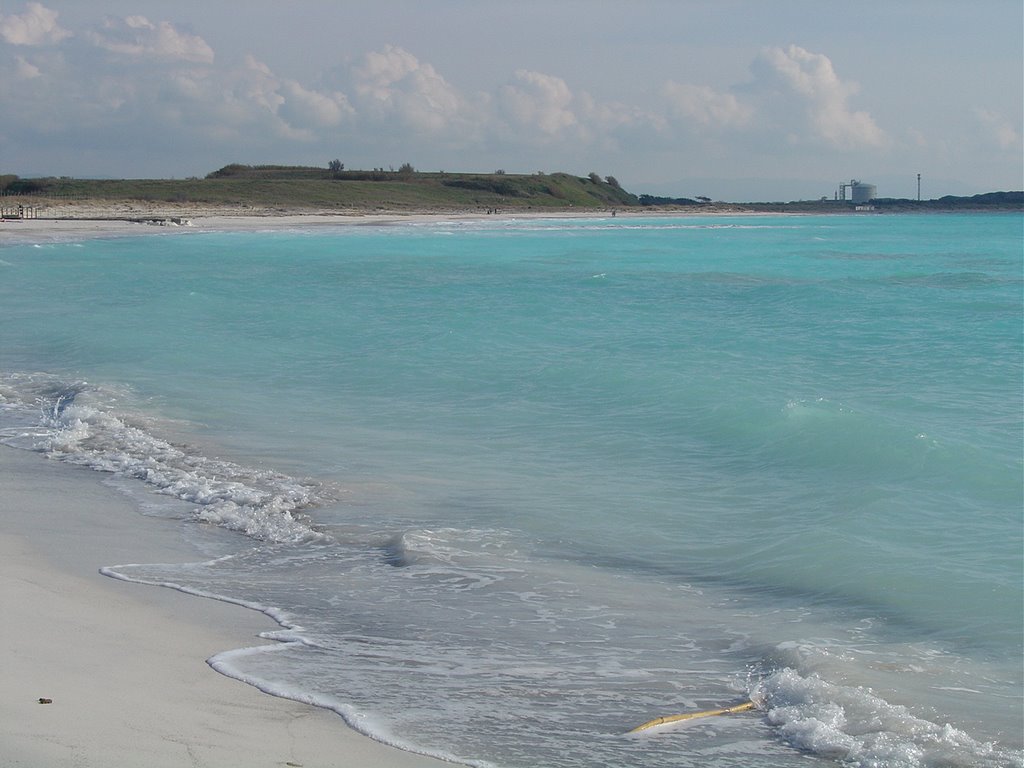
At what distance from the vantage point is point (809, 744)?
4051 millimetres

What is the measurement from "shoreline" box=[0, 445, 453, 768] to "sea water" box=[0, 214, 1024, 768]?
20cm

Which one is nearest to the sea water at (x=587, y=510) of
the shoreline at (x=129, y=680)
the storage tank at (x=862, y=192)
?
the shoreline at (x=129, y=680)

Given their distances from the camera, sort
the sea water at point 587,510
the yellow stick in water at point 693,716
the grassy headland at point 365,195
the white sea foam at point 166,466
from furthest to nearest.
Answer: the grassy headland at point 365,195, the white sea foam at point 166,466, the sea water at point 587,510, the yellow stick in water at point 693,716

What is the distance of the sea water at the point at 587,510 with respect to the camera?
4352 millimetres

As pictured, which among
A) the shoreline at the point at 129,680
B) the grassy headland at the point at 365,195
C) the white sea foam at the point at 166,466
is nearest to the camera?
the shoreline at the point at 129,680

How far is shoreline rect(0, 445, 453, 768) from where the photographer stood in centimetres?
350

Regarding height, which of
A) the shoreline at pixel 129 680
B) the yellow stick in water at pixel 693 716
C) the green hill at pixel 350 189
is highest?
the green hill at pixel 350 189

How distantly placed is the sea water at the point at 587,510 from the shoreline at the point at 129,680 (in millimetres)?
195

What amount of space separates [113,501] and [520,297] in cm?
1675

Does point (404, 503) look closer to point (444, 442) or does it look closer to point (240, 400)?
point (444, 442)

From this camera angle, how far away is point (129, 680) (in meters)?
4.12

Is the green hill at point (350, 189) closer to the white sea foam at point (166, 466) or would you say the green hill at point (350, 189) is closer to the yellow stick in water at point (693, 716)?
the white sea foam at point (166, 466)

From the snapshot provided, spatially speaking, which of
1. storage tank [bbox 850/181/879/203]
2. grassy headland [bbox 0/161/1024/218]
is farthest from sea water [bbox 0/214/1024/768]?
storage tank [bbox 850/181/879/203]

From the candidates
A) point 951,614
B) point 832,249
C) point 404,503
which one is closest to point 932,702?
point 951,614
